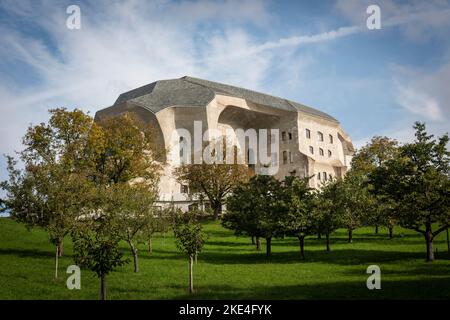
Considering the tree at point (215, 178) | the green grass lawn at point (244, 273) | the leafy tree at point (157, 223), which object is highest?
the tree at point (215, 178)

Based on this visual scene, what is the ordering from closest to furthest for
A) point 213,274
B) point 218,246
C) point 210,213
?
point 213,274 < point 218,246 < point 210,213

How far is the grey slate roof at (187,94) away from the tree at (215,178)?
14773 millimetres

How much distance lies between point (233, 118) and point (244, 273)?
5679 cm

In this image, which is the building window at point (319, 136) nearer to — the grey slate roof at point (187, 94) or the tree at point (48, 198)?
the grey slate roof at point (187, 94)

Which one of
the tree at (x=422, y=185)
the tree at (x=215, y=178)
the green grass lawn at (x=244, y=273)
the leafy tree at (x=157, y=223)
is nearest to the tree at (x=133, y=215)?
the leafy tree at (x=157, y=223)

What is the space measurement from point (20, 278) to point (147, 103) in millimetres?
48418

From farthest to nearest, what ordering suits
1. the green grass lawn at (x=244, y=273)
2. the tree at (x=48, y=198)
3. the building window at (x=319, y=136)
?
the building window at (x=319, y=136), the tree at (x=48, y=198), the green grass lawn at (x=244, y=273)

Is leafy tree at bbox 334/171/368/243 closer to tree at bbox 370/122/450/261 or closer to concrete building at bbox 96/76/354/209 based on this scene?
tree at bbox 370/122/450/261

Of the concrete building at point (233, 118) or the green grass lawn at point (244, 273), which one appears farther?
the concrete building at point (233, 118)

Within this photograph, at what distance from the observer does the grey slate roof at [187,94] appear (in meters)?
69.3

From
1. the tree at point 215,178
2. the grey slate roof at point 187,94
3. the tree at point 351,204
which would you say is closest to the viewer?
the tree at point 351,204

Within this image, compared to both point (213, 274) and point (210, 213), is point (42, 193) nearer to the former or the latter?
point (213, 274)

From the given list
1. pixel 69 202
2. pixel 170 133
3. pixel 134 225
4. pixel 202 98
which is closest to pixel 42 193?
pixel 69 202
